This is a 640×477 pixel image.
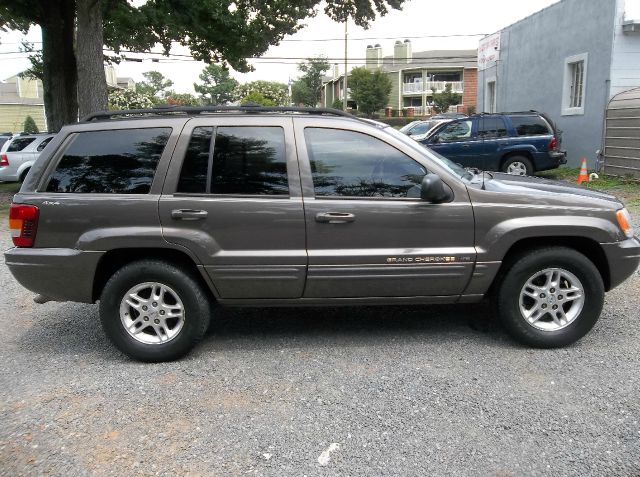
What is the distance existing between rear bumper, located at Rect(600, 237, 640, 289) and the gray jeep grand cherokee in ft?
0.03

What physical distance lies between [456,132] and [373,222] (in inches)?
414

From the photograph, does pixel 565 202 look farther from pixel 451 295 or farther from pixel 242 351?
pixel 242 351

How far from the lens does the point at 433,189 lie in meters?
3.89

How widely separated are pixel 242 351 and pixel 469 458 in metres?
1.98

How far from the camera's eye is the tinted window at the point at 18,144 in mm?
14711

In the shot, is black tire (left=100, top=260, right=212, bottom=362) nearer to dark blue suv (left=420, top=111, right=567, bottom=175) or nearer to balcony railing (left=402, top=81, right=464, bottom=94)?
dark blue suv (left=420, top=111, right=567, bottom=175)

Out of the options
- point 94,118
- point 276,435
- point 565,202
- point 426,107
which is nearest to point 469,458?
point 276,435

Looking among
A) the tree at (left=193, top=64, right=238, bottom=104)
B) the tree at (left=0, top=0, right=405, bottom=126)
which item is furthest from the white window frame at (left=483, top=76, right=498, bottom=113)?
the tree at (left=193, top=64, right=238, bottom=104)

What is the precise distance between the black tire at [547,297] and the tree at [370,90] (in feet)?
166

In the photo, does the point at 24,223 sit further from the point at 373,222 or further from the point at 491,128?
the point at 491,128

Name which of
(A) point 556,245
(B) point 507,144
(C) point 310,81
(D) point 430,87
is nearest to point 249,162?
(A) point 556,245

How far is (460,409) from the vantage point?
3373 millimetres

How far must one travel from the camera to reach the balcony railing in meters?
58.7

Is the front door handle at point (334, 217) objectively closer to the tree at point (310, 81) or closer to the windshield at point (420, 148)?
the windshield at point (420, 148)
